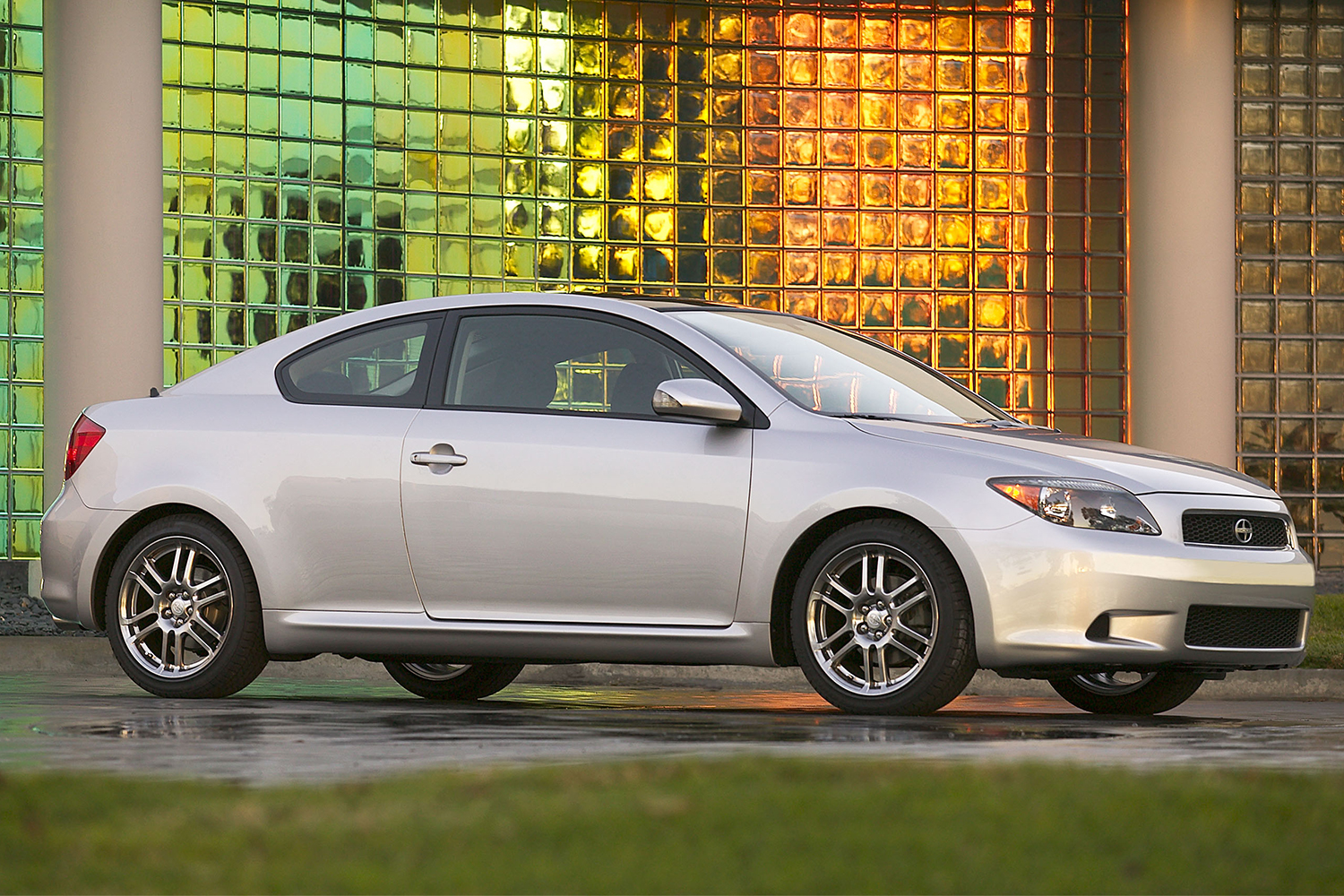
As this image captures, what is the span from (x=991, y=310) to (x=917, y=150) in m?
1.45

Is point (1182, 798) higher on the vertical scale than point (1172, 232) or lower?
lower

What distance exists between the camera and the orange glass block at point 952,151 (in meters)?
17.1

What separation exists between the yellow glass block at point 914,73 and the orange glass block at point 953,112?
0.17 m

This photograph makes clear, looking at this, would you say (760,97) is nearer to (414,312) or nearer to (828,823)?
(414,312)

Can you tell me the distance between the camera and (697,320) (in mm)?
8094

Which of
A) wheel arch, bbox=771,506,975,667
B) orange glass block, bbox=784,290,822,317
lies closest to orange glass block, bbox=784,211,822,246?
orange glass block, bbox=784,290,822,317

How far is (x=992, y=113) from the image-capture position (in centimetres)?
1717

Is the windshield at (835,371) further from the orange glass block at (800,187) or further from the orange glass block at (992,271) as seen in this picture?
the orange glass block at (992,271)

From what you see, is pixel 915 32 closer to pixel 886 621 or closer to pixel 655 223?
pixel 655 223

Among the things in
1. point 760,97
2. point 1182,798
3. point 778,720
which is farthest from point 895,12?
point 1182,798

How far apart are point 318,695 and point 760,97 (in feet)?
30.0

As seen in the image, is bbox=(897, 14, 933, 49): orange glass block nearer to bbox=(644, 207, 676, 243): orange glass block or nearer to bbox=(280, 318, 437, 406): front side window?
bbox=(644, 207, 676, 243): orange glass block

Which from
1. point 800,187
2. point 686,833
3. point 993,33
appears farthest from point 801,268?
point 686,833

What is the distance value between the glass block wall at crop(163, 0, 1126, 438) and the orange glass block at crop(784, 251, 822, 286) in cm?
2
